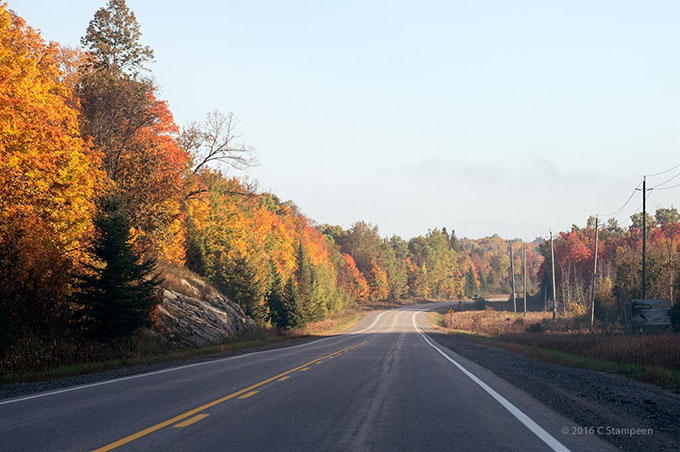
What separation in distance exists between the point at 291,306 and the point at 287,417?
48.6 m

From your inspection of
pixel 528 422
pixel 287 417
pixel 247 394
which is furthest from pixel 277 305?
pixel 528 422

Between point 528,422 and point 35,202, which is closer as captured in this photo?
point 528,422

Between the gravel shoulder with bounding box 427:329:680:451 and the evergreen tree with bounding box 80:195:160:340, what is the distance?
1472cm

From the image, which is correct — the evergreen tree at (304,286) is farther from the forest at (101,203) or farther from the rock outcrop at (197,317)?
the rock outcrop at (197,317)

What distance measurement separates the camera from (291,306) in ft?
184

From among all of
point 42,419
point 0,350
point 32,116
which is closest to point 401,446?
point 42,419

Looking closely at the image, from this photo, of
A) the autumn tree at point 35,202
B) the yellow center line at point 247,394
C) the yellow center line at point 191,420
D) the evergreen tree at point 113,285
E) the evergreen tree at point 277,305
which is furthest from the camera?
the evergreen tree at point 277,305

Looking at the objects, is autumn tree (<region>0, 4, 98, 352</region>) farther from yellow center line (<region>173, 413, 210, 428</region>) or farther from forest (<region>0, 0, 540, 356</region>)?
yellow center line (<region>173, 413, 210, 428</region>)

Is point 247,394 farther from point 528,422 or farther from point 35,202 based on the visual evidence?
point 35,202

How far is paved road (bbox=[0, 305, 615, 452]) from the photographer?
20.8ft

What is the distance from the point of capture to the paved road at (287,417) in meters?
6.33

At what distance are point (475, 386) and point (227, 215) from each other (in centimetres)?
5153

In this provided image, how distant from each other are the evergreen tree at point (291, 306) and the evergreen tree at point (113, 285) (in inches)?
1289

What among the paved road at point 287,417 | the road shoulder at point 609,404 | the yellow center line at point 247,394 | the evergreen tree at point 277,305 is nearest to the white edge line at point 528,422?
the paved road at point 287,417
